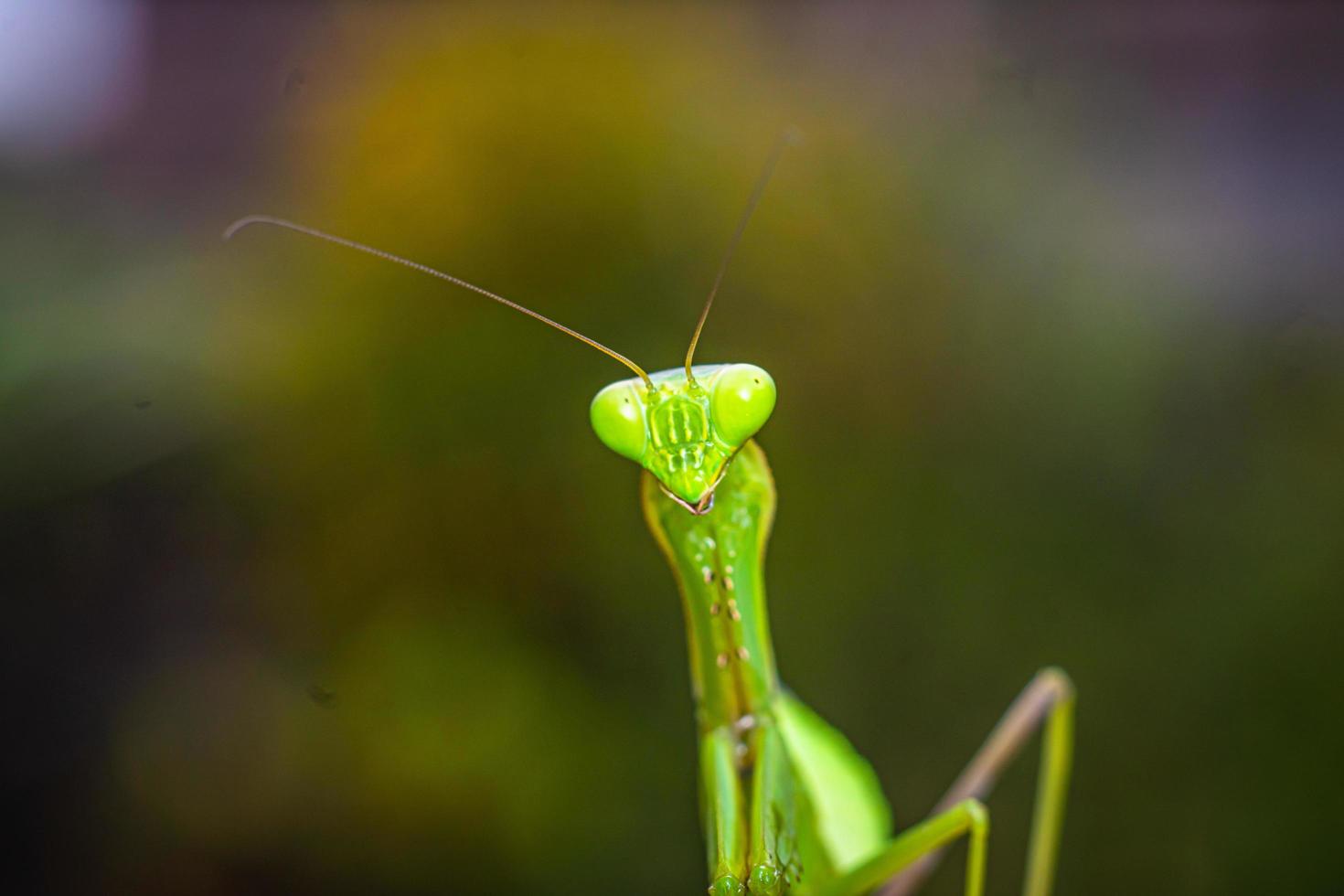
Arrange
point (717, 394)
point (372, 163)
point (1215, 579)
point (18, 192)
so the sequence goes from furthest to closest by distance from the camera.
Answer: point (1215, 579), point (372, 163), point (18, 192), point (717, 394)

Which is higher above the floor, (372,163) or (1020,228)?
(1020,228)

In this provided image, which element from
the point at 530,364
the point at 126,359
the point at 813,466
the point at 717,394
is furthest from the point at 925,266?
the point at 126,359

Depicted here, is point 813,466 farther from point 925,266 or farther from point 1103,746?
point 1103,746

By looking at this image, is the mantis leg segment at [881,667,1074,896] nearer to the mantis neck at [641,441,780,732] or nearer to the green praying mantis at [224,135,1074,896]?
the green praying mantis at [224,135,1074,896]

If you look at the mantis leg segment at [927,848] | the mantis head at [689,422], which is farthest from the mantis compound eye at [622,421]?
the mantis leg segment at [927,848]

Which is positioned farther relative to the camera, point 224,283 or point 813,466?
point 813,466

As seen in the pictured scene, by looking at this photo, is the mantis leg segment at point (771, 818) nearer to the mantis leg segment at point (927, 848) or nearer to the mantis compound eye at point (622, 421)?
the mantis leg segment at point (927, 848)

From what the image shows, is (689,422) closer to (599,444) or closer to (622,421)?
(622,421)
